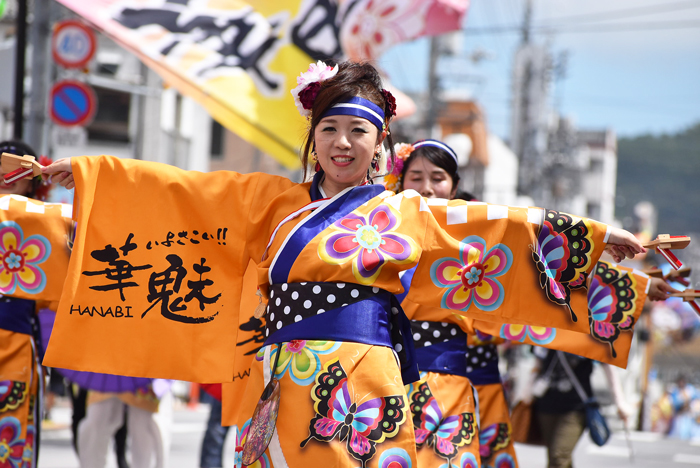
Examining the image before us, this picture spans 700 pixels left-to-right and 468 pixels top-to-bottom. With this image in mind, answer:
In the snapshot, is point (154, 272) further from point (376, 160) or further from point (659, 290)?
point (659, 290)

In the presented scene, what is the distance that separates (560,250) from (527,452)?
251 inches

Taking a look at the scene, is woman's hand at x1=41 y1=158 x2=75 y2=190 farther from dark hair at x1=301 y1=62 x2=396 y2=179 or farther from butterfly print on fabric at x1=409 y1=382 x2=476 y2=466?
butterfly print on fabric at x1=409 y1=382 x2=476 y2=466

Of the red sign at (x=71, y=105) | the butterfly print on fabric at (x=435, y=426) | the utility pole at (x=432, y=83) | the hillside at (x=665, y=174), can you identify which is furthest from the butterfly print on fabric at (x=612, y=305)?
the hillside at (x=665, y=174)

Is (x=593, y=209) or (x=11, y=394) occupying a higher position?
(x=593, y=209)

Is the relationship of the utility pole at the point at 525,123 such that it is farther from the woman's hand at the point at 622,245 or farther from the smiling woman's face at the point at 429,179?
the woman's hand at the point at 622,245

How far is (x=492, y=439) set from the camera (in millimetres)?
3982

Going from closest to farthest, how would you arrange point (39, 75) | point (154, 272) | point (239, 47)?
point (154, 272) < point (239, 47) < point (39, 75)

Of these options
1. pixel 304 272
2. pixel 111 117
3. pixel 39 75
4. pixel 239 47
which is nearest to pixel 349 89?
pixel 304 272

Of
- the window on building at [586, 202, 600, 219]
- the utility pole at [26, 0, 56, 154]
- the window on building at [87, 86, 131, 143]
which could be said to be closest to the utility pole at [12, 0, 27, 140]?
the utility pole at [26, 0, 56, 154]

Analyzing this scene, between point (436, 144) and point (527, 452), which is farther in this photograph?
point (527, 452)

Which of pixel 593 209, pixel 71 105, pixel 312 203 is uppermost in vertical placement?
pixel 593 209

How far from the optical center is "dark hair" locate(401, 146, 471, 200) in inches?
153

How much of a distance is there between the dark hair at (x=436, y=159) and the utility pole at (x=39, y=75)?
3559mm

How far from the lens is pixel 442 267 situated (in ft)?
9.45
